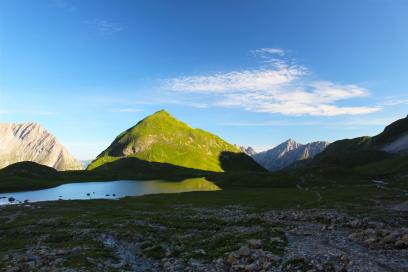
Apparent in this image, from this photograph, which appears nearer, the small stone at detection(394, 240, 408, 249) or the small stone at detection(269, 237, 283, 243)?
the small stone at detection(394, 240, 408, 249)

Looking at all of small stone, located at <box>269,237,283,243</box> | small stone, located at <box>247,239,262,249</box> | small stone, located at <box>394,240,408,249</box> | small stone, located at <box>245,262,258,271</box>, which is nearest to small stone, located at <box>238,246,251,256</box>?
small stone, located at <box>247,239,262,249</box>

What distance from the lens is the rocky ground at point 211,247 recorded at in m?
28.1

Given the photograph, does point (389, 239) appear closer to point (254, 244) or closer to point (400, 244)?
point (400, 244)

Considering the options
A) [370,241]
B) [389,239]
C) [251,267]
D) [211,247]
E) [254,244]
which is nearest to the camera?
[251,267]

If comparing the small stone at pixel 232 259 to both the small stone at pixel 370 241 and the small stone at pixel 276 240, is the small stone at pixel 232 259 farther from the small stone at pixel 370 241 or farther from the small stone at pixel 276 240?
the small stone at pixel 370 241

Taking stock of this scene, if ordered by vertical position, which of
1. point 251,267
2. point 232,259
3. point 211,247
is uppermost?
point 232,259

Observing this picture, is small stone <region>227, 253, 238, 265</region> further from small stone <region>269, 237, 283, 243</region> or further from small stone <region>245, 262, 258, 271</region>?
small stone <region>269, 237, 283, 243</region>

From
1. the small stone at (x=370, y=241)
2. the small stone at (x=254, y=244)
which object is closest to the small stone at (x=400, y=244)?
the small stone at (x=370, y=241)

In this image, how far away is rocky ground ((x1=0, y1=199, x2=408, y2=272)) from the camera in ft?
92.1

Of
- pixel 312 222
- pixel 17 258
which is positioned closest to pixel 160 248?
pixel 17 258

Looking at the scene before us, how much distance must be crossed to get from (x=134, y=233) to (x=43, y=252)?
45.0ft

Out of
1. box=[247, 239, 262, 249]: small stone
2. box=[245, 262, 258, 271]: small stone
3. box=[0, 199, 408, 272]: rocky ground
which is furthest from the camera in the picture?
box=[247, 239, 262, 249]: small stone

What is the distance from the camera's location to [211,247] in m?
36.8

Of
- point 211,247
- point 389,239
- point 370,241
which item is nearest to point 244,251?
point 211,247
